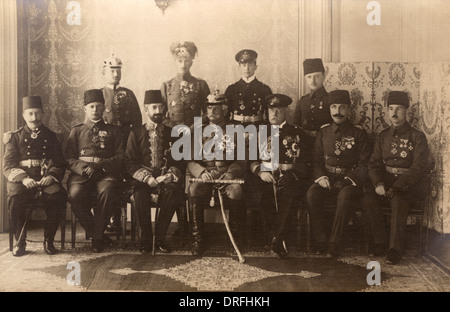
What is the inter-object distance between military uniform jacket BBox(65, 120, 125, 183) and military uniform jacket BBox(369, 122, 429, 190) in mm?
1992

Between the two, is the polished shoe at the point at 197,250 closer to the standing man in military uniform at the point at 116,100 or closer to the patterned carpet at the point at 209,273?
the patterned carpet at the point at 209,273

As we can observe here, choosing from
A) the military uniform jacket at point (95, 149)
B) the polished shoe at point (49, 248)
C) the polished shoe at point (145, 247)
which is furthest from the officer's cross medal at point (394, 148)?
the polished shoe at point (49, 248)

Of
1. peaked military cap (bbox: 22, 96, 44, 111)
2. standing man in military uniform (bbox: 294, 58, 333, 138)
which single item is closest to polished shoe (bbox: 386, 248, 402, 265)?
standing man in military uniform (bbox: 294, 58, 333, 138)

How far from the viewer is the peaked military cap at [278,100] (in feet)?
13.6

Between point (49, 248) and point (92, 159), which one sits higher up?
point (92, 159)

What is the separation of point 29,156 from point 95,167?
0.51 metres

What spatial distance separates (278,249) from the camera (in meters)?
3.79

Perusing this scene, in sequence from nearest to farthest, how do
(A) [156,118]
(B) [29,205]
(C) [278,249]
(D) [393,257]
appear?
(D) [393,257] → (C) [278,249] → (B) [29,205] → (A) [156,118]

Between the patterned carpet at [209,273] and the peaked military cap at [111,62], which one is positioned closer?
the patterned carpet at [209,273]

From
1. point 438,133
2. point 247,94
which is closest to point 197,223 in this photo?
point 247,94

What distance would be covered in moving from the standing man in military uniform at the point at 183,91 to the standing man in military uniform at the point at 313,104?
2.64ft

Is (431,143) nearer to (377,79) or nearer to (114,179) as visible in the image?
(377,79)

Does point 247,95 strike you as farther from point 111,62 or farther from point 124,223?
point 124,223

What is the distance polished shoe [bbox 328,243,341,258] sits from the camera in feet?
12.5
